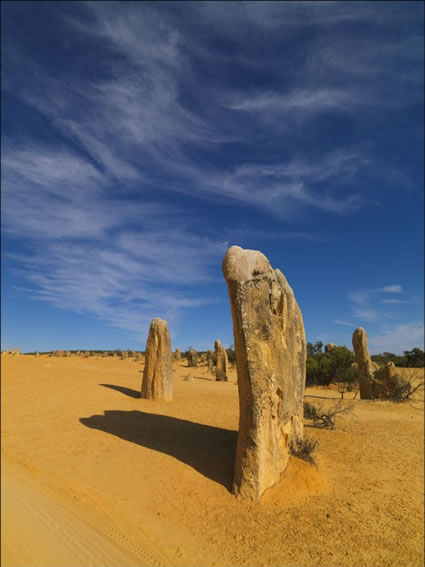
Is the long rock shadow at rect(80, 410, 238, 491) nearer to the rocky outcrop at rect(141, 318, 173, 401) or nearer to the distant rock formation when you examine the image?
the rocky outcrop at rect(141, 318, 173, 401)

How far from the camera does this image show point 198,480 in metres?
7.14

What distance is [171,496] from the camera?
6543mm

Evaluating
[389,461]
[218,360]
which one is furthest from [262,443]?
[218,360]

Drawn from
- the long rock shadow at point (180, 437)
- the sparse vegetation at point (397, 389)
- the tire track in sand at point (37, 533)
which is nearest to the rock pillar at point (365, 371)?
the sparse vegetation at point (397, 389)

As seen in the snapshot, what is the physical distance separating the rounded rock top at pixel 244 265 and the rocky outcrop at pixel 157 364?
7.40 meters

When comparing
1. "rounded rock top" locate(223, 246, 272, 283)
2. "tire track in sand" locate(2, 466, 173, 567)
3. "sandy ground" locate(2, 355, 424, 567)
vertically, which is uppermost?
"rounded rock top" locate(223, 246, 272, 283)

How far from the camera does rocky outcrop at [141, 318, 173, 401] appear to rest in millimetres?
13859

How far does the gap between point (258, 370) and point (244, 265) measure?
206cm

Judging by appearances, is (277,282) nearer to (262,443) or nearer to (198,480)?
(262,443)

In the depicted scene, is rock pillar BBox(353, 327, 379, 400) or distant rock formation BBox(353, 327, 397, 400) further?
rock pillar BBox(353, 327, 379, 400)

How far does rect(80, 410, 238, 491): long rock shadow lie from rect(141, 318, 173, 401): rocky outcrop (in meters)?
2.15

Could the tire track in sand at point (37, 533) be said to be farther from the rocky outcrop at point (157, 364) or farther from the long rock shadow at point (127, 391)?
the long rock shadow at point (127, 391)

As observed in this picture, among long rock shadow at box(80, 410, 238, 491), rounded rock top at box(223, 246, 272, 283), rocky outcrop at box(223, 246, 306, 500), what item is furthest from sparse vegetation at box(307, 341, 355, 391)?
rounded rock top at box(223, 246, 272, 283)

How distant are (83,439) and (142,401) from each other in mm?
5057
